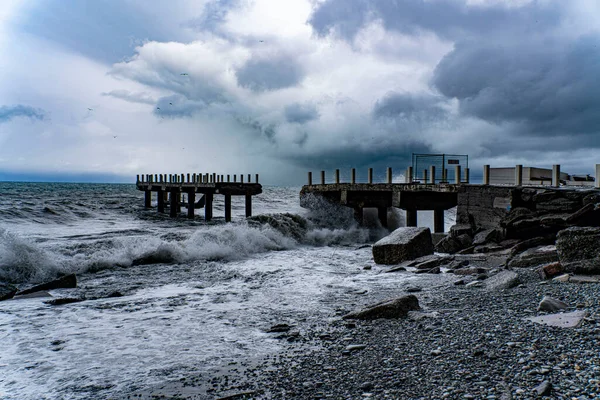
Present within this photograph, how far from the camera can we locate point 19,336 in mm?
5289

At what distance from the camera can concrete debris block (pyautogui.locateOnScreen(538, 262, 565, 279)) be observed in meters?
6.48

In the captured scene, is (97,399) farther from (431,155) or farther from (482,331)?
(431,155)

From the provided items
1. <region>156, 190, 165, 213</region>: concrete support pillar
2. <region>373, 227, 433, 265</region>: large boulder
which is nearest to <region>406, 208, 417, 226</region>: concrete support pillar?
<region>373, 227, 433, 265</region>: large boulder

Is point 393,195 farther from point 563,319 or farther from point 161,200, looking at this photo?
point 161,200

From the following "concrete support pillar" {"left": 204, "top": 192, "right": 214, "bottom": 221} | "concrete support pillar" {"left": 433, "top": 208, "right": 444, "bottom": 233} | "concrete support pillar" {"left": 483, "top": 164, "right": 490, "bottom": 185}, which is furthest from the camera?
"concrete support pillar" {"left": 204, "top": 192, "right": 214, "bottom": 221}

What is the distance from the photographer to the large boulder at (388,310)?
5.29 m

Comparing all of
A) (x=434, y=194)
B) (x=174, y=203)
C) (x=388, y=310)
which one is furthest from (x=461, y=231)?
(x=174, y=203)

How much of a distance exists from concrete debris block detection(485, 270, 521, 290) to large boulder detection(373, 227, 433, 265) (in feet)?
11.9

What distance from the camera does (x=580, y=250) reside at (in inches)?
258

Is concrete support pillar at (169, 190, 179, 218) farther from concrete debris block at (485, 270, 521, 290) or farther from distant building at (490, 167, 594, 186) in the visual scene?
concrete debris block at (485, 270, 521, 290)

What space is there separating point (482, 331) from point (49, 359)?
15.2ft

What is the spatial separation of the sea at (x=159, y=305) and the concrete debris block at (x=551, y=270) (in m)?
2.32

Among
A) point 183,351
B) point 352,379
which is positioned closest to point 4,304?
point 183,351

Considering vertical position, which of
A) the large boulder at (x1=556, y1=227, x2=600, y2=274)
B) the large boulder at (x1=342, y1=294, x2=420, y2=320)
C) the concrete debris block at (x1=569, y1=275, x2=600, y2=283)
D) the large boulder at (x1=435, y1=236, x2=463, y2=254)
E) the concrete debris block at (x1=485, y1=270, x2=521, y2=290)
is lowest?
the large boulder at (x1=435, y1=236, x2=463, y2=254)
